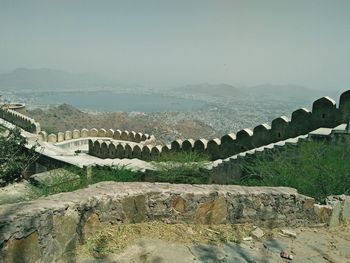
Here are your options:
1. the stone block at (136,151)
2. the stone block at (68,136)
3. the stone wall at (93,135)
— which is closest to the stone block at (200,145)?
the stone block at (136,151)

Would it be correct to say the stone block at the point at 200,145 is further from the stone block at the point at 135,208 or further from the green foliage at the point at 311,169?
the stone block at the point at 135,208

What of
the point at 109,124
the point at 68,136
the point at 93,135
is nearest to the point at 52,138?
the point at 68,136

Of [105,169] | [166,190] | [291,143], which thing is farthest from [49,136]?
[166,190]

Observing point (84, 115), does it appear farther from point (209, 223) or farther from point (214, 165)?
point (209, 223)

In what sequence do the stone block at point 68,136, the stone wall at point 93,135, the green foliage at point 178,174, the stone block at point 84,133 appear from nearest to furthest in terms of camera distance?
1. the green foliage at point 178,174
2. the stone wall at point 93,135
3. the stone block at point 68,136
4. the stone block at point 84,133

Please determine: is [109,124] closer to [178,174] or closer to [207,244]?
[178,174]

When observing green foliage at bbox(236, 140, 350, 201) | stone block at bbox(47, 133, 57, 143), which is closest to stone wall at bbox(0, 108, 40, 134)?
stone block at bbox(47, 133, 57, 143)
